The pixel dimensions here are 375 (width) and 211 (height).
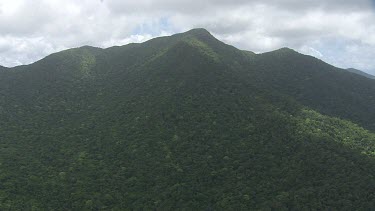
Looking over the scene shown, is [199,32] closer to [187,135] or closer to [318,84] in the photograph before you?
[318,84]

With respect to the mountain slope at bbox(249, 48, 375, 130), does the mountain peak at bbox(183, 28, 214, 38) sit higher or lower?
higher

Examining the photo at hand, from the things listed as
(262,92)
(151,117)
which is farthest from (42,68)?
(262,92)

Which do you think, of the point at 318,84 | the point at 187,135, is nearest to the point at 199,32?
the point at 318,84

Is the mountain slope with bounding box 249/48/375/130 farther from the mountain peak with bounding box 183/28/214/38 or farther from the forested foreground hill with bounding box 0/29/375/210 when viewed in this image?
the mountain peak with bounding box 183/28/214/38

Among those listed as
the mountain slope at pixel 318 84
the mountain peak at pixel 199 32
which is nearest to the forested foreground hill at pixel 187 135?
the mountain slope at pixel 318 84

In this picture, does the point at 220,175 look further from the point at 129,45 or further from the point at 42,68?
the point at 129,45

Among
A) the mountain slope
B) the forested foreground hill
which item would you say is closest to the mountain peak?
the forested foreground hill

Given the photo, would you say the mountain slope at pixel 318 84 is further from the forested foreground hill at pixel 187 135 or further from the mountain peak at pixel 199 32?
the mountain peak at pixel 199 32

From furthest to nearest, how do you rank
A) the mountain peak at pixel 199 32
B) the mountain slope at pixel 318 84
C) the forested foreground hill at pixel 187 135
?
the mountain peak at pixel 199 32, the mountain slope at pixel 318 84, the forested foreground hill at pixel 187 135
